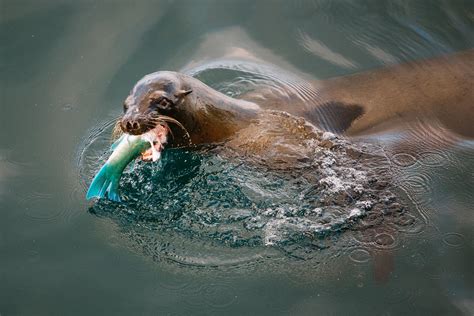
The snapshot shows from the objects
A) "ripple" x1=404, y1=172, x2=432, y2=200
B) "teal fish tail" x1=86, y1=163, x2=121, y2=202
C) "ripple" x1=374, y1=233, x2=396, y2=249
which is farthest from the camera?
"ripple" x1=404, y1=172, x2=432, y2=200

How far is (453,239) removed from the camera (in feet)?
16.2

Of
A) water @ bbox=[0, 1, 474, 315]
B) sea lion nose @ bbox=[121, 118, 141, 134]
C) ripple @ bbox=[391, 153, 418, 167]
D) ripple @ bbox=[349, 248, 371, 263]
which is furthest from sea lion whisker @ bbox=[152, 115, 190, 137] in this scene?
ripple @ bbox=[391, 153, 418, 167]

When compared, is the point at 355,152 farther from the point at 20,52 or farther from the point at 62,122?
the point at 20,52

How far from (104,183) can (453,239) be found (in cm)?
259

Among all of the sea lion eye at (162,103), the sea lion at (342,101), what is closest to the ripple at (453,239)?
the sea lion at (342,101)

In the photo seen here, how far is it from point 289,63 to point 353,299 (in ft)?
9.00

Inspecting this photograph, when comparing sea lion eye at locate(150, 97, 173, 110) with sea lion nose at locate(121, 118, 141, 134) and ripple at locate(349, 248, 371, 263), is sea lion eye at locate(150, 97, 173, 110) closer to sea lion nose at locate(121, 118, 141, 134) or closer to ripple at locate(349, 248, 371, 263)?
sea lion nose at locate(121, 118, 141, 134)

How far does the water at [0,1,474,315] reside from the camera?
4.61 meters

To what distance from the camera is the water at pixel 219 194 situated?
461 centimetres

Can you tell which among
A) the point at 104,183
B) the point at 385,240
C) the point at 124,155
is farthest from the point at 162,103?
the point at 385,240

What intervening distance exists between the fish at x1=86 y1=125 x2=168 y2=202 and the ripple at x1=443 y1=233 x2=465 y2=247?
2.19 meters

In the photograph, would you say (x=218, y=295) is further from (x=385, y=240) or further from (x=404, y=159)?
(x=404, y=159)

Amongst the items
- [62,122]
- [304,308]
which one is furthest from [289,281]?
[62,122]

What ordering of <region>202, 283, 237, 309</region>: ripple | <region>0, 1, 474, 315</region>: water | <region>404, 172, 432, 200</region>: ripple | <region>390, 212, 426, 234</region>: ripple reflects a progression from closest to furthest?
<region>202, 283, 237, 309</region>: ripple < <region>0, 1, 474, 315</region>: water < <region>390, 212, 426, 234</region>: ripple < <region>404, 172, 432, 200</region>: ripple
